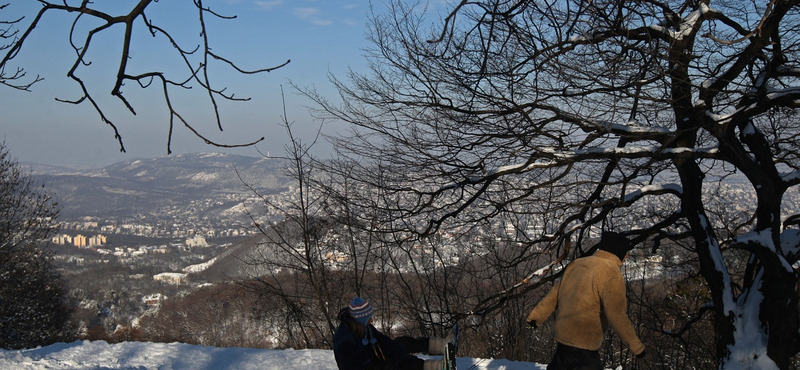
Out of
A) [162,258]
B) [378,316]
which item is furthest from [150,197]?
[378,316]

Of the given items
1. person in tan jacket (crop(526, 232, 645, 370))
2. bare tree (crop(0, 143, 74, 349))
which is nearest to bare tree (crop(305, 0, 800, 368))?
person in tan jacket (crop(526, 232, 645, 370))

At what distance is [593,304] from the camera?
4.11m

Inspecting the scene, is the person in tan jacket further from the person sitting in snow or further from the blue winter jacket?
the blue winter jacket

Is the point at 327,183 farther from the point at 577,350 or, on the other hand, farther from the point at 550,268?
the point at 577,350

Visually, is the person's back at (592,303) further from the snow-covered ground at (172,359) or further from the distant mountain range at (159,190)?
the distant mountain range at (159,190)

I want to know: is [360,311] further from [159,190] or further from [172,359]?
[159,190]

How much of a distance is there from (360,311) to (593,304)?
169 centimetres

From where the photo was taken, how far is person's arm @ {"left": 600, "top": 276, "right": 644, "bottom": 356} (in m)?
3.99

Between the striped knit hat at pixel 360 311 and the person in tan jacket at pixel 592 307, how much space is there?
148 cm

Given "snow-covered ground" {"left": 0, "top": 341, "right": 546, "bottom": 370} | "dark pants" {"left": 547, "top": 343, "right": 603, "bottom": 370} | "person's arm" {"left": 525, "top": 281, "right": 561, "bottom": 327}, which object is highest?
"person's arm" {"left": 525, "top": 281, "right": 561, "bottom": 327}

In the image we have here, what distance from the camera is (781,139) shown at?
7.15m

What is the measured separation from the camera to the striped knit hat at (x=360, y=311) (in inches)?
155

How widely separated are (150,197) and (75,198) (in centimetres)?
1702

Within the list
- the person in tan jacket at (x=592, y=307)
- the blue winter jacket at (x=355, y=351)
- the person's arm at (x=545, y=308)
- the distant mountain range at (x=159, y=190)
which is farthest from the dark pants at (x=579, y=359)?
the distant mountain range at (x=159, y=190)
